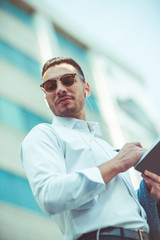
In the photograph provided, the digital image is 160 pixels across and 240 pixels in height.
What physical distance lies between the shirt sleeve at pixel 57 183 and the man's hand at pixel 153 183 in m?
0.38

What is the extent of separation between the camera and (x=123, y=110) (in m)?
21.1

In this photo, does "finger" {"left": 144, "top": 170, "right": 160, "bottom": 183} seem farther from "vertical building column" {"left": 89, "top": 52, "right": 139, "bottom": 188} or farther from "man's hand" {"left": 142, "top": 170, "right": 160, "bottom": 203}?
"vertical building column" {"left": 89, "top": 52, "right": 139, "bottom": 188}

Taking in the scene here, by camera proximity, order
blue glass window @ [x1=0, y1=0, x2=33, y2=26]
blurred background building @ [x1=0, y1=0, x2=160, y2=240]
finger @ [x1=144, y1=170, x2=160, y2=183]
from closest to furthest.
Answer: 1. finger @ [x1=144, y1=170, x2=160, y2=183]
2. blurred background building @ [x1=0, y1=0, x2=160, y2=240]
3. blue glass window @ [x1=0, y1=0, x2=33, y2=26]

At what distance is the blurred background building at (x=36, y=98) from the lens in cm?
1023

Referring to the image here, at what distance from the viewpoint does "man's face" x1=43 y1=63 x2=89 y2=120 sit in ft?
7.00

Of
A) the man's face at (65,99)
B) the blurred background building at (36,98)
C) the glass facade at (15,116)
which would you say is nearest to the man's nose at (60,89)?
the man's face at (65,99)

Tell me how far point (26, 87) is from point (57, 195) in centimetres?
1311

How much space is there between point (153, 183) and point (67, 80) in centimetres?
101

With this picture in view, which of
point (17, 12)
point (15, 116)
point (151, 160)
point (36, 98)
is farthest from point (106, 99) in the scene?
point (151, 160)

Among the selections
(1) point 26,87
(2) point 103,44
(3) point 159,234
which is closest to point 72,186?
(3) point 159,234

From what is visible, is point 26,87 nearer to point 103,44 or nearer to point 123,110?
point 123,110

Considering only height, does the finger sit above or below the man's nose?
below

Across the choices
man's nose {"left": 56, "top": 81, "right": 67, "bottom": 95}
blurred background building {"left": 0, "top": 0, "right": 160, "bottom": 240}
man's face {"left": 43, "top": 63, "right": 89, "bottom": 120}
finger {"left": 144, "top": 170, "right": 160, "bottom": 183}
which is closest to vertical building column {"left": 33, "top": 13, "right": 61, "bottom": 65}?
blurred background building {"left": 0, "top": 0, "right": 160, "bottom": 240}

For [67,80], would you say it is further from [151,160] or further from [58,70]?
[151,160]
